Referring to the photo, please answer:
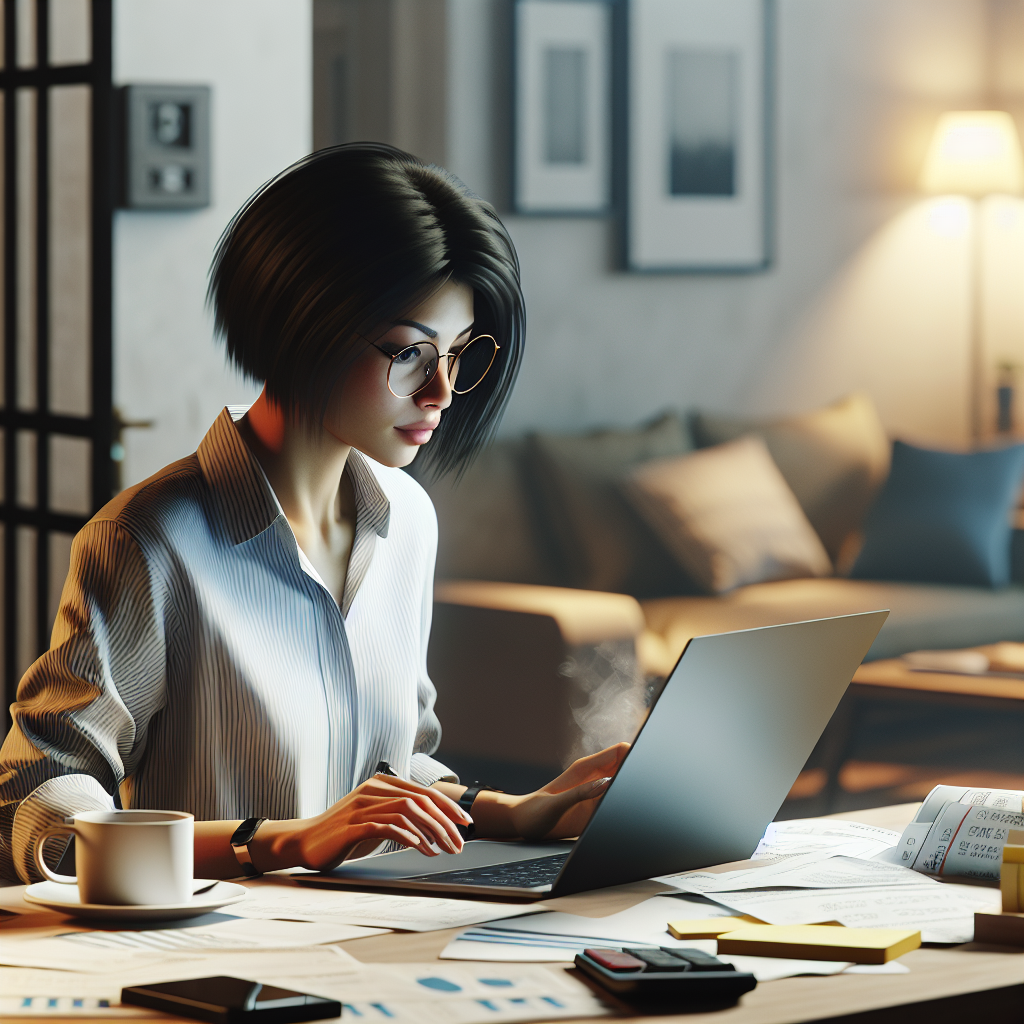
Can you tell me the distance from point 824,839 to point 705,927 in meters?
0.34

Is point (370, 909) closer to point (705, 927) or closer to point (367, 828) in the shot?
point (367, 828)

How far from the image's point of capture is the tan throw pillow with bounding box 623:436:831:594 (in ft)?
Answer: 13.0

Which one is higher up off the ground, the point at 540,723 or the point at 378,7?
the point at 378,7

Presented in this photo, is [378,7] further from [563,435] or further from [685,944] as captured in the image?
[685,944]

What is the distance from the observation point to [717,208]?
4641mm

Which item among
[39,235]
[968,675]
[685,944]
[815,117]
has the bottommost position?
[968,675]

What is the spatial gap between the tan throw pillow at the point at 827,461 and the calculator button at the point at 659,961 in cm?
357

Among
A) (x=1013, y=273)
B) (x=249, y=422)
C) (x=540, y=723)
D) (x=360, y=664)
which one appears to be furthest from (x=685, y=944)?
(x=1013, y=273)

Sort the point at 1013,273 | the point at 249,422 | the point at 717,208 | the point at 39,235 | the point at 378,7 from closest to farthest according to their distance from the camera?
the point at 249,422
the point at 39,235
the point at 378,7
the point at 717,208
the point at 1013,273

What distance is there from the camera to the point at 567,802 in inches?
49.1

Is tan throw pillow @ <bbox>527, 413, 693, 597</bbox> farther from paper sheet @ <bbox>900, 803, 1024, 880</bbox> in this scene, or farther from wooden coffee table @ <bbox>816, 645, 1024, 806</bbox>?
paper sheet @ <bbox>900, 803, 1024, 880</bbox>

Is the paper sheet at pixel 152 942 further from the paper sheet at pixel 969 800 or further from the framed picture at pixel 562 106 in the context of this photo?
the framed picture at pixel 562 106

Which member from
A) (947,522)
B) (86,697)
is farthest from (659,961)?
(947,522)

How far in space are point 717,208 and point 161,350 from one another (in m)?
2.16
